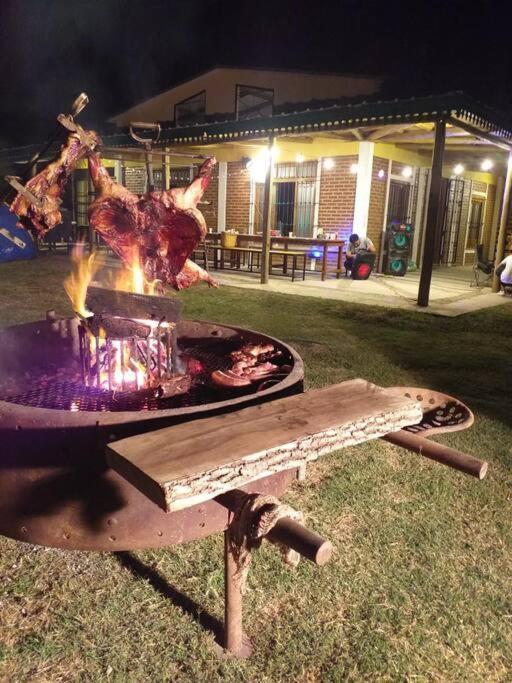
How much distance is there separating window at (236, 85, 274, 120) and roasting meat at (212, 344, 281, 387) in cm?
1431

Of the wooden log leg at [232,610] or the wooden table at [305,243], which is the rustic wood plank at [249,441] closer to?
the wooden log leg at [232,610]

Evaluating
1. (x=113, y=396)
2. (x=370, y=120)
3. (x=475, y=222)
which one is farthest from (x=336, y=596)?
(x=475, y=222)

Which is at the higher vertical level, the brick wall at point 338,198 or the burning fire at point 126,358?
the brick wall at point 338,198

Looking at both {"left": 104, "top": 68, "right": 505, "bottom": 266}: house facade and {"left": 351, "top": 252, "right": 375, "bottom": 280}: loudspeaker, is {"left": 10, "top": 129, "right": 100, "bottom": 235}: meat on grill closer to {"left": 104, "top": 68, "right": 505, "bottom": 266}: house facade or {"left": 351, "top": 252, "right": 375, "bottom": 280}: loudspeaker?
{"left": 104, "top": 68, "right": 505, "bottom": 266}: house facade

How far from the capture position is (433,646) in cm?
229

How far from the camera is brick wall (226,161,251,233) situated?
15.9 m

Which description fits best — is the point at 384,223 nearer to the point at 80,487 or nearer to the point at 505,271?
the point at 505,271

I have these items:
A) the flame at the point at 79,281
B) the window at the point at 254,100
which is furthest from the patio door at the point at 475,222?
the flame at the point at 79,281

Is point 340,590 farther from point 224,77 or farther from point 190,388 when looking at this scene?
point 224,77

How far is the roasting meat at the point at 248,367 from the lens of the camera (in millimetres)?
3010

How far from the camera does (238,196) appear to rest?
53.1 feet

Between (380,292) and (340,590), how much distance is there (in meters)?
9.26

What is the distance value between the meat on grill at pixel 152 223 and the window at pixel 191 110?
48.8ft

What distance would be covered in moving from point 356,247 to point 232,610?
38.9ft
